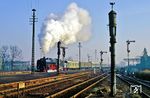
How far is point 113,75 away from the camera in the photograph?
2361 centimetres

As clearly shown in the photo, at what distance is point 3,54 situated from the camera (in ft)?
557

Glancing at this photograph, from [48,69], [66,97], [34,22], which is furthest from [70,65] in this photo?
[66,97]

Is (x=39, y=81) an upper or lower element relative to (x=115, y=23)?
lower

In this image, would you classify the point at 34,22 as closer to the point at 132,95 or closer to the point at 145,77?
the point at 145,77

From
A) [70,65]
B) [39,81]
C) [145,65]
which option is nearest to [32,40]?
[39,81]

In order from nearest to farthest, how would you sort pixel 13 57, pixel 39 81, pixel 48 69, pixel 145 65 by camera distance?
pixel 39 81
pixel 48 69
pixel 13 57
pixel 145 65

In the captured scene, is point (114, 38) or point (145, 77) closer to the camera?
point (114, 38)

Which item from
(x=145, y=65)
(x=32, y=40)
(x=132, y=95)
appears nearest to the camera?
(x=132, y=95)

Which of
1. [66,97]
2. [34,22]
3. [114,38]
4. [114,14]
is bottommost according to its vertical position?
[66,97]

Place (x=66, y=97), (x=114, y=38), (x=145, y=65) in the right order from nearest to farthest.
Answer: (x=114, y=38), (x=66, y=97), (x=145, y=65)

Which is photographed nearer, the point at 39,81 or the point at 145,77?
the point at 39,81

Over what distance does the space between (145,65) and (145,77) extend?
4806 inches

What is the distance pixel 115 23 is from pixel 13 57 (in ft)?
481

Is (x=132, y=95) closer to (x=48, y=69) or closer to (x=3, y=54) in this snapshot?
(x=48, y=69)
